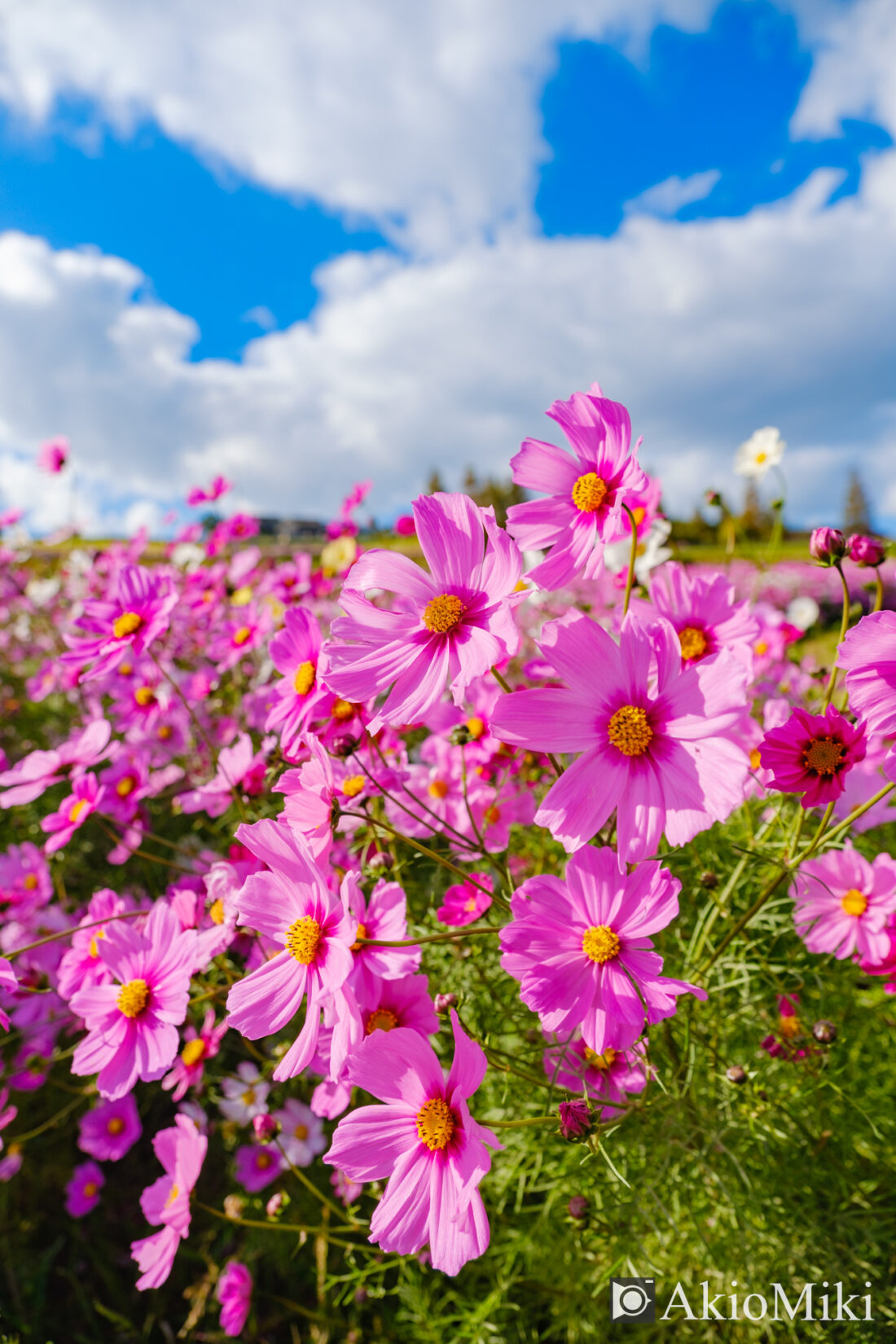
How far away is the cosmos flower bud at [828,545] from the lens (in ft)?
2.38

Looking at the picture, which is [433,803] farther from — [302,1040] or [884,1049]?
[884,1049]

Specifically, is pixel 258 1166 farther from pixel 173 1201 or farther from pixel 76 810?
pixel 76 810

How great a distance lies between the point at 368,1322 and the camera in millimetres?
1438

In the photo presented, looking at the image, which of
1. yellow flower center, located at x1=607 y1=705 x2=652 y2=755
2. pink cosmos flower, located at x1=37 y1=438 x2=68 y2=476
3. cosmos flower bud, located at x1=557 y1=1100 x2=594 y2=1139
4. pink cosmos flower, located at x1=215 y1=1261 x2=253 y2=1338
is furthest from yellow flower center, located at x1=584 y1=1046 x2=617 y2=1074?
pink cosmos flower, located at x1=37 y1=438 x2=68 y2=476

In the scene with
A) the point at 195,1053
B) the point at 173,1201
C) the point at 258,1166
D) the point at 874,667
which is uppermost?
the point at 874,667

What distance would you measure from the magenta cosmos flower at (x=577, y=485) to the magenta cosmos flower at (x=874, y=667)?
0.21m

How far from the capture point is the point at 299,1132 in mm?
1371

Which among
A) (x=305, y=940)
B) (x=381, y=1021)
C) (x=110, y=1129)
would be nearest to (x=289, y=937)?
(x=305, y=940)

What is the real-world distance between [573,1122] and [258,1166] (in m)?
1.02

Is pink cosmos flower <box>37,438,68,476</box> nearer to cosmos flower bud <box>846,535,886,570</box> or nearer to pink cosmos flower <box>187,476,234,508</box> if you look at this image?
pink cosmos flower <box>187,476,234,508</box>

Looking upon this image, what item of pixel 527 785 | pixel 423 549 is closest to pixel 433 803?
pixel 527 785

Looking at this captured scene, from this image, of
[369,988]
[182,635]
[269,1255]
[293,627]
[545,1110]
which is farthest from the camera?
[182,635]

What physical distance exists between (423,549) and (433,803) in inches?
21.1

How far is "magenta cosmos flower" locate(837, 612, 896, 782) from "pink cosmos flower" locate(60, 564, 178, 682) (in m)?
0.82
